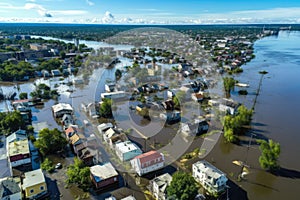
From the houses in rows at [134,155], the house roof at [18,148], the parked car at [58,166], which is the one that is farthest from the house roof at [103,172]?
the house roof at [18,148]

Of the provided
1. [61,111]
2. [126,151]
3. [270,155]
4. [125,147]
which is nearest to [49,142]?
[125,147]

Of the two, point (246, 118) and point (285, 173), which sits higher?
point (246, 118)

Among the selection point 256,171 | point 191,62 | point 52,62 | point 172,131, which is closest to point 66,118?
point 172,131

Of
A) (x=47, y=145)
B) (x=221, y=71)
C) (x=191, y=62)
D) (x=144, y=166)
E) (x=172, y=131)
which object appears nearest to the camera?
(x=144, y=166)

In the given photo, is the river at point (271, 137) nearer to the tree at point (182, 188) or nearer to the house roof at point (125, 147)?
the tree at point (182, 188)

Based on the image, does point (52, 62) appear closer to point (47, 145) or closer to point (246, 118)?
point (47, 145)

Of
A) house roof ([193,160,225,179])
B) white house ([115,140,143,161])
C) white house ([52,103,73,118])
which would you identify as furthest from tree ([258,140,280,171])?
white house ([52,103,73,118])
